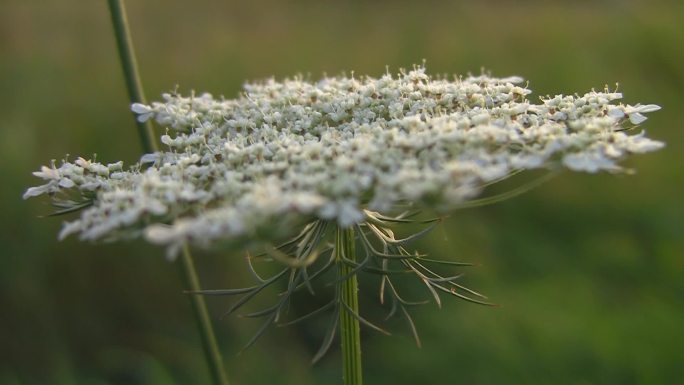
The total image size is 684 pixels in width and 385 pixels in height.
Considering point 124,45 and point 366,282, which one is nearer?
point 124,45

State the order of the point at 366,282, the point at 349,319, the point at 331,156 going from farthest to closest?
the point at 366,282 → the point at 349,319 → the point at 331,156

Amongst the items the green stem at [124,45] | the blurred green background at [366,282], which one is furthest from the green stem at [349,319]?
the blurred green background at [366,282]

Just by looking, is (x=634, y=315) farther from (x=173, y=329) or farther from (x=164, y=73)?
(x=164, y=73)

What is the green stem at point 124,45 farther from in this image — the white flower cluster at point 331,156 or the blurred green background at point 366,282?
the blurred green background at point 366,282

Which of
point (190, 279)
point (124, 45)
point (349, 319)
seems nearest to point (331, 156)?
point (349, 319)

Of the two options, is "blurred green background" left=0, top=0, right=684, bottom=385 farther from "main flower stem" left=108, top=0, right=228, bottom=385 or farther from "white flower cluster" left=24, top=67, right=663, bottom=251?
"white flower cluster" left=24, top=67, right=663, bottom=251

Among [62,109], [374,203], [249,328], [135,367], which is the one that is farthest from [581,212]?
[374,203]

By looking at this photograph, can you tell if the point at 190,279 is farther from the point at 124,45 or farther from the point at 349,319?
the point at 124,45

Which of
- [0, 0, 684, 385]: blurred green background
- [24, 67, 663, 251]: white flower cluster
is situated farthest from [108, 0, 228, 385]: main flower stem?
[0, 0, 684, 385]: blurred green background
